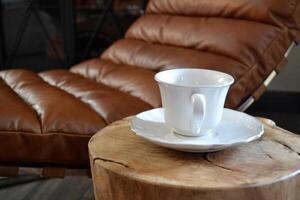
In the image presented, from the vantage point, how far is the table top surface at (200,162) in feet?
2.19

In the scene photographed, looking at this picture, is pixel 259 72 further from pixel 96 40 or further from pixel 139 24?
pixel 96 40

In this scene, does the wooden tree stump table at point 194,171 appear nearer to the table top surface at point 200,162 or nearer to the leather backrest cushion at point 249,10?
the table top surface at point 200,162

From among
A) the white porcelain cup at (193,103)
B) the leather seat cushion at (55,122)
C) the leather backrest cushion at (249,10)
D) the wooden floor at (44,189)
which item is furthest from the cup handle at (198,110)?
the wooden floor at (44,189)

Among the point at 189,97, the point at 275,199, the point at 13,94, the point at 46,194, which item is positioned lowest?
the point at 46,194

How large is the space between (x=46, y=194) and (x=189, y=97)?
1006mm

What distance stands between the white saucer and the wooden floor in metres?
0.75

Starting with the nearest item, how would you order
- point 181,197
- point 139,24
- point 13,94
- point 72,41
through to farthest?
point 181,197
point 13,94
point 139,24
point 72,41

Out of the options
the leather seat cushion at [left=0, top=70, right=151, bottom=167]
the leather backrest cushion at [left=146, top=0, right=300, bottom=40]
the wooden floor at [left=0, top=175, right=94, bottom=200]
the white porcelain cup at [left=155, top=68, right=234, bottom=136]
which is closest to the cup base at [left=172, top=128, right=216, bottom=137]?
the white porcelain cup at [left=155, top=68, right=234, bottom=136]

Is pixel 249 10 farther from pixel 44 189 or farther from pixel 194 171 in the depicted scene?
pixel 44 189

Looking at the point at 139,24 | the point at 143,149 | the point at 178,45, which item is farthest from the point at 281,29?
the point at 143,149

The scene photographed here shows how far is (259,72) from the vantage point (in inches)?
50.6

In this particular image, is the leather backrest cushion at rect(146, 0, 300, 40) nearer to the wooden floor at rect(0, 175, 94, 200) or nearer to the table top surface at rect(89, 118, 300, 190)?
the table top surface at rect(89, 118, 300, 190)

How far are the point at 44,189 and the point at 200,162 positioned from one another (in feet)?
3.34

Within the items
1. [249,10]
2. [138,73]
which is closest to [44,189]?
[138,73]
